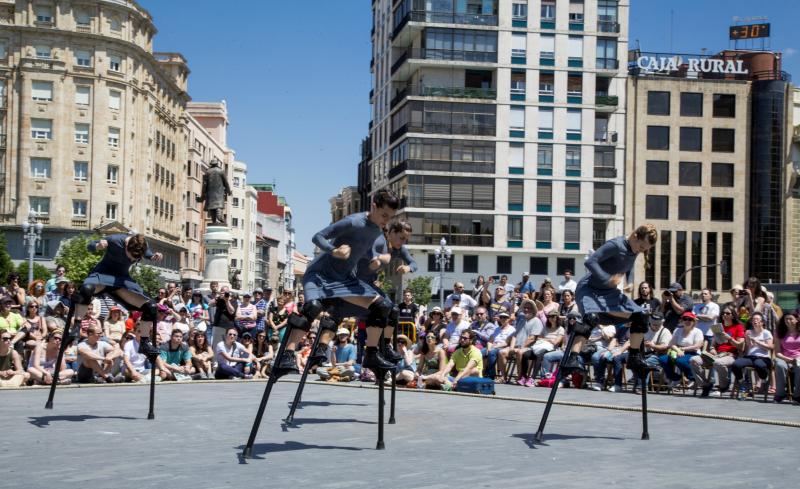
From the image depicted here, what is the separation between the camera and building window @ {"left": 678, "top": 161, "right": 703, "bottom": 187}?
73.1 meters

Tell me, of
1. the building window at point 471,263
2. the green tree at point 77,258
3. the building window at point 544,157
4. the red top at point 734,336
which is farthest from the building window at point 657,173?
the red top at point 734,336

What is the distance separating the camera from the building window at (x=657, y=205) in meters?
72.9

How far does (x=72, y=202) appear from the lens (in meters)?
75.5

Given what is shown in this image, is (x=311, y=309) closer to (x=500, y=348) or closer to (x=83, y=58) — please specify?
(x=500, y=348)

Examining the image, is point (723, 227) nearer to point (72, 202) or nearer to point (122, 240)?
point (72, 202)

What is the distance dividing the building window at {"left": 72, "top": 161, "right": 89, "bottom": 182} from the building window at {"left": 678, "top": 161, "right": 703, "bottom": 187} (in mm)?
45089

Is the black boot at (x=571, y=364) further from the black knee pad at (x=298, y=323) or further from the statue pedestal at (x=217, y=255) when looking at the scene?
the statue pedestal at (x=217, y=255)

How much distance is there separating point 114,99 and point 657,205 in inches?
1677

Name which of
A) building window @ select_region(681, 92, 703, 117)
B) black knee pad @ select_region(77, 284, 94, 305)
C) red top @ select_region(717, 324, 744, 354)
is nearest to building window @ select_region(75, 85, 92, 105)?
building window @ select_region(681, 92, 703, 117)

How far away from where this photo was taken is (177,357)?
20.0 metres

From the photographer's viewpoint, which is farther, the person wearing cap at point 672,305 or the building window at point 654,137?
the building window at point 654,137

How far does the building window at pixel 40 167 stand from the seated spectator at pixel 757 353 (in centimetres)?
6657

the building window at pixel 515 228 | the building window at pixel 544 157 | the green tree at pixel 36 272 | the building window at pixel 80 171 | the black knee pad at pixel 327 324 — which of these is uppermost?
the building window at pixel 544 157

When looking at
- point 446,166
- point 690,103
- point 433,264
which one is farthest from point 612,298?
point 690,103
